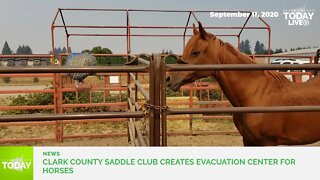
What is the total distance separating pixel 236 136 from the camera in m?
7.02

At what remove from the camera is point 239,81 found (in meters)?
3.27

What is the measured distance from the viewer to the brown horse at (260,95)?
310 cm

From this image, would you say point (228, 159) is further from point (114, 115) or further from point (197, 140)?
point (197, 140)

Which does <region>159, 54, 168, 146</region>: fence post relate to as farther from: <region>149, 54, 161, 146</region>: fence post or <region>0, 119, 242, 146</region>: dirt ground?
<region>0, 119, 242, 146</region>: dirt ground

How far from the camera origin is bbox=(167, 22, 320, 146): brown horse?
3.10 meters

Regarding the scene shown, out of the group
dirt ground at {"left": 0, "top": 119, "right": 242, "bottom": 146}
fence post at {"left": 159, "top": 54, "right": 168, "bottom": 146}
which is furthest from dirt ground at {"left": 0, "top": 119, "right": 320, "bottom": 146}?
fence post at {"left": 159, "top": 54, "right": 168, "bottom": 146}

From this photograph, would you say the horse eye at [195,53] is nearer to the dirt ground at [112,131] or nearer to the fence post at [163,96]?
the fence post at [163,96]

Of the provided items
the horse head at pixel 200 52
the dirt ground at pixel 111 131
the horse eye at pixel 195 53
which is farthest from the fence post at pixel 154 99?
the dirt ground at pixel 111 131

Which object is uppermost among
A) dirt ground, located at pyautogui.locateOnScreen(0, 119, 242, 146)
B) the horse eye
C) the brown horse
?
the horse eye

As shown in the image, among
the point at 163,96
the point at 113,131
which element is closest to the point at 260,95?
the point at 163,96

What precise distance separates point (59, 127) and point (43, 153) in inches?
195

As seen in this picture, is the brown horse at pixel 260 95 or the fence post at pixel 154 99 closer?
the fence post at pixel 154 99

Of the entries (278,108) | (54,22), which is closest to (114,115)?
(278,108)

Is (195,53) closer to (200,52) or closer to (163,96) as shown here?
(200,52)
